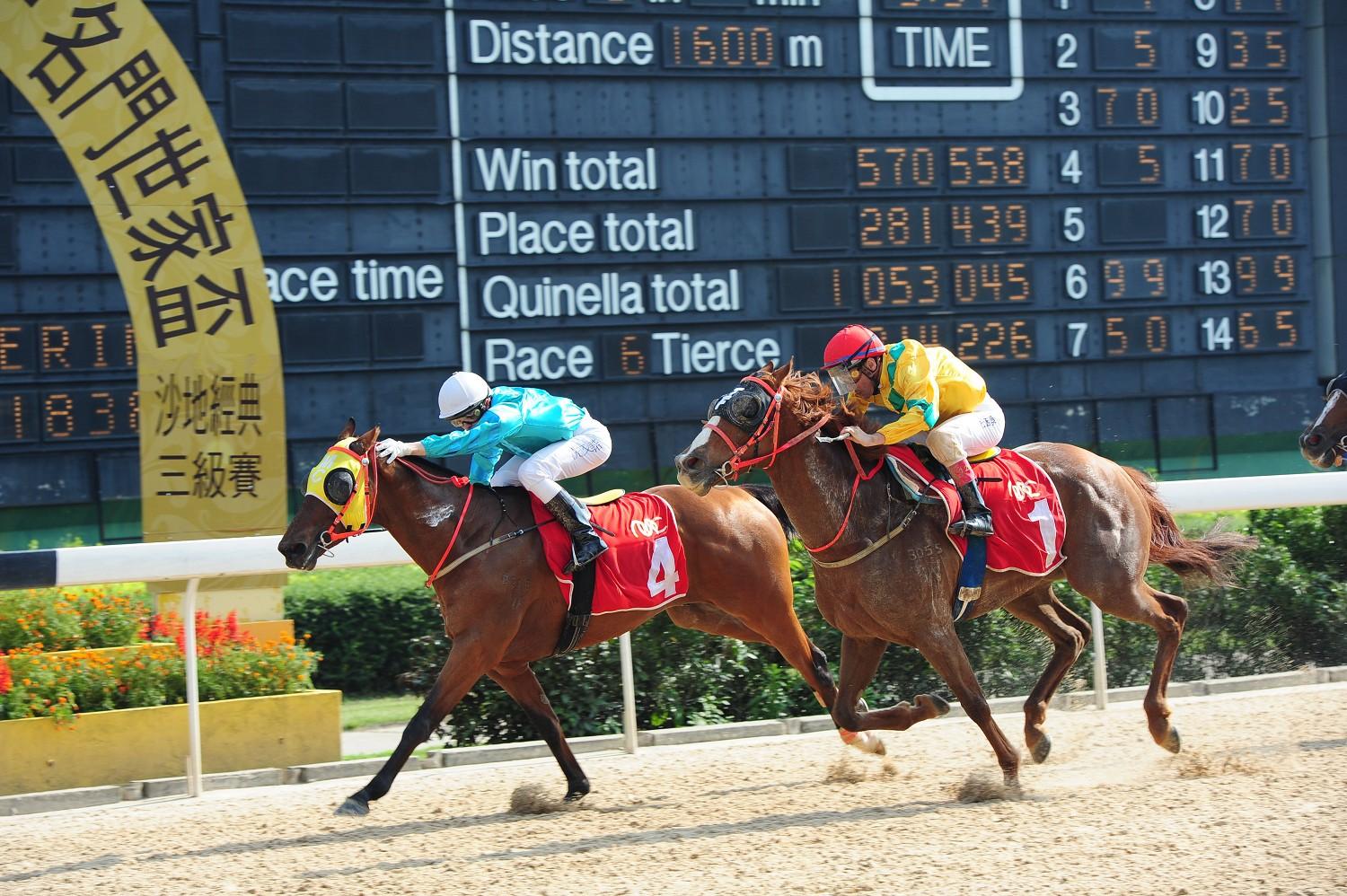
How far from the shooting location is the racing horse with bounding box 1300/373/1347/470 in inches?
215

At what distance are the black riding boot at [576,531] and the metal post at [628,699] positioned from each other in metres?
0.82

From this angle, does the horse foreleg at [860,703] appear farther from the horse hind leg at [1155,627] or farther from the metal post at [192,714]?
the metal post at [192,714]

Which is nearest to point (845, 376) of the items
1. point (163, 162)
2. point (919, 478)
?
point (919, 478)

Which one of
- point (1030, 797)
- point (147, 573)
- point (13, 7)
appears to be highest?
point (13, 7)

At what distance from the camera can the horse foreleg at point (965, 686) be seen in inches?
176

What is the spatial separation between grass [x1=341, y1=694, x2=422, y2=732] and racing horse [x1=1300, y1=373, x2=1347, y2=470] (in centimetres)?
391

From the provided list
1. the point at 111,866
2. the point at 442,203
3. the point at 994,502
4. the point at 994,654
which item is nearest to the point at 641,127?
the point at 442,203

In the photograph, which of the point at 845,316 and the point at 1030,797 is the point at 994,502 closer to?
the point at 1030,797

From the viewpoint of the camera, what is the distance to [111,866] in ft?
13.1

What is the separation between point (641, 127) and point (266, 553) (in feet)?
15.0

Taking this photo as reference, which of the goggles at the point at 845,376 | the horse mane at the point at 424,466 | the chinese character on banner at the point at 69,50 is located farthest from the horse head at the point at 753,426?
the chinese character on banner at the point at 69,50

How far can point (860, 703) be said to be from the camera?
484 cm

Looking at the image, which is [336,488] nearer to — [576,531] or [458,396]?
[458,396]

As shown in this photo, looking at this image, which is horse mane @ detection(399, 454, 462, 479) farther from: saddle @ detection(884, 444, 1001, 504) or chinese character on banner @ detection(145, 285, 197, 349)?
chinese character on banner @ detection(145, 285, 197, 349)
